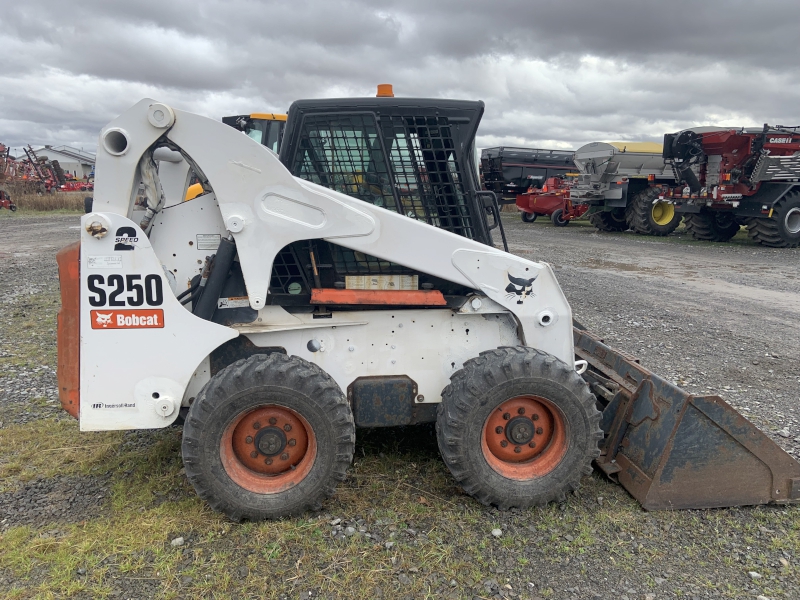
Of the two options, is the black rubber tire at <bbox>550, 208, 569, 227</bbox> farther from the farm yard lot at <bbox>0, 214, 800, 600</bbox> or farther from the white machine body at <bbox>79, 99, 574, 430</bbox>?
the white machine body at <bbox>79, 99, 574, 430</bbox>

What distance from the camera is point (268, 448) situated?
3107 millimetres

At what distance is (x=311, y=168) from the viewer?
3285mm

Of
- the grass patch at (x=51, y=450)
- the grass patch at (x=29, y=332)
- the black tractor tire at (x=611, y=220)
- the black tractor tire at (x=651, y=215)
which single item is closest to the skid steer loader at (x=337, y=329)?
the grass patch at (x=51, y=450)

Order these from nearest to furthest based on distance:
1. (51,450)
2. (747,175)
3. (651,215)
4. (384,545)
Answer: (384,545) < (51,450) < (747,175) < (651,215)

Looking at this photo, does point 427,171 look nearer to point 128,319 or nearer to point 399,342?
point 399,342

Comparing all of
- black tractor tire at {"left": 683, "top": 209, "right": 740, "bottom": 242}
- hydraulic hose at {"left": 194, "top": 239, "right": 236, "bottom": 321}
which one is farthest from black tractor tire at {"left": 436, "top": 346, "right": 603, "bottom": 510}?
black tractor tire at {"left": 683, "top": 209, "right": 740, "bottom": 242}

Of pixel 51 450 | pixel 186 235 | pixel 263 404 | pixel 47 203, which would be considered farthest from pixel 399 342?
pixel 47 203

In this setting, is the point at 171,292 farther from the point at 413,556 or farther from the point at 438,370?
the point at 413,556

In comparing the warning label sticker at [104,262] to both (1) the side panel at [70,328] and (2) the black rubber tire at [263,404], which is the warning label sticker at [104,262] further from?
(2) the black rubber tire at [263,404]

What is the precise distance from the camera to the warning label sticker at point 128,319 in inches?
118

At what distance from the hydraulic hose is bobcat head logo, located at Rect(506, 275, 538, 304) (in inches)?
61.2

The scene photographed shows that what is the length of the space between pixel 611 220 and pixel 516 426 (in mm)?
18125

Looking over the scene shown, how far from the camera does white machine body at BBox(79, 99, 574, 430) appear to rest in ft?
9.72

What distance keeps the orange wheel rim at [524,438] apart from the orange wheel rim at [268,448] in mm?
1023
